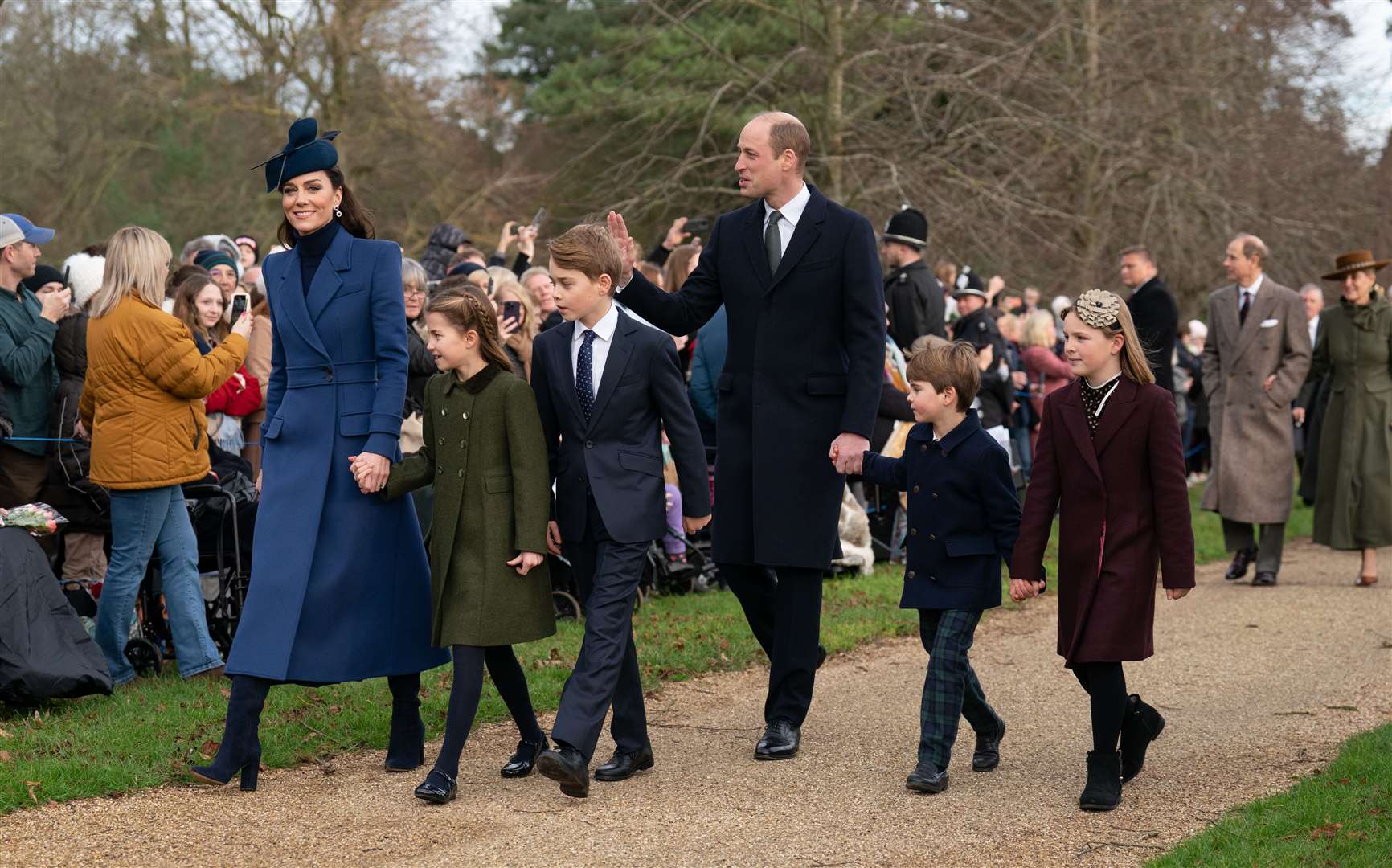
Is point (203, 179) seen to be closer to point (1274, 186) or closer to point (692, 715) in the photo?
point (1274, 186)

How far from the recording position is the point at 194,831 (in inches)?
200

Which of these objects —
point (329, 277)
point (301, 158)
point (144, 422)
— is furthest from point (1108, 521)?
point (144, 422)

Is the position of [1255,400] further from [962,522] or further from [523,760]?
[523,760]

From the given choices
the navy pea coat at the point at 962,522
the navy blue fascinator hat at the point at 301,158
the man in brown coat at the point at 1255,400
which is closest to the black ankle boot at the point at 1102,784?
the navy pea coat at the point at 962,522

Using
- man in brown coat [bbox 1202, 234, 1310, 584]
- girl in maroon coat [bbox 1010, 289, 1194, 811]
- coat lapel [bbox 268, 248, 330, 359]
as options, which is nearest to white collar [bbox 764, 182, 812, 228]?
girl in maroon coat [bbox 1010, 289, 1194, 811]

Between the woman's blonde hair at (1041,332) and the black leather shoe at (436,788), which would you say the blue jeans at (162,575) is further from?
the woman's blonde hair at (1041,332)

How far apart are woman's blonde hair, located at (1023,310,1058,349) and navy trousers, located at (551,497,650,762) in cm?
928

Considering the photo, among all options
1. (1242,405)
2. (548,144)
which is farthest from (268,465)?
(548,144)

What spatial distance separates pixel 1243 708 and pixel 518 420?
349 centimetres

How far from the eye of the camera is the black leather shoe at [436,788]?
209 inches

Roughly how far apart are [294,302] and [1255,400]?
7417 mm

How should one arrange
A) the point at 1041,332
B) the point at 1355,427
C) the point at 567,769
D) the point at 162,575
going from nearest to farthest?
the point at 567,769
the point at 162,575
the point at 1355,427
the point at 1041,332

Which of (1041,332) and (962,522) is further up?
(1041,332)

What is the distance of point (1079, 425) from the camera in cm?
555
